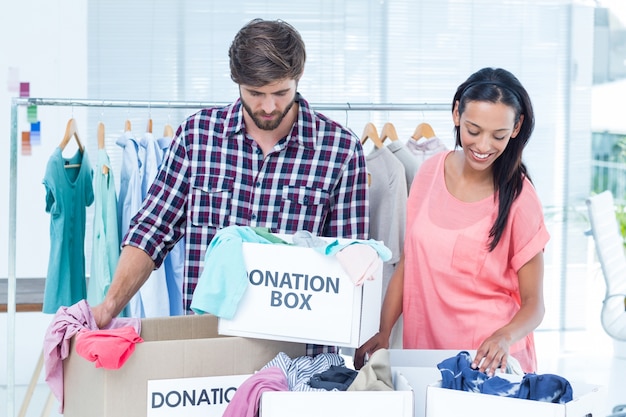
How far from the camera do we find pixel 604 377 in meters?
4.59

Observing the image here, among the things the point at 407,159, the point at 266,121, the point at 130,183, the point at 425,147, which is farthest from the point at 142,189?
the point at 266,121

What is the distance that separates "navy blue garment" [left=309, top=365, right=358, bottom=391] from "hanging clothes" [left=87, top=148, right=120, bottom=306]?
1.56 m

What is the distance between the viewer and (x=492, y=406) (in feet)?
4.34

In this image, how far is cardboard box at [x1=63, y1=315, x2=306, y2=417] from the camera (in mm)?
1532

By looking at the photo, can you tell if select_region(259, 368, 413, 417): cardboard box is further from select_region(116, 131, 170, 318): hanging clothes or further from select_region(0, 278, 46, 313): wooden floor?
select_region(0, 278, 46, 313): wooden floor

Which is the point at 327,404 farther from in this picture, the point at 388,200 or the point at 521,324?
the point at 388,200

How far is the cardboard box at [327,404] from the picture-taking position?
134 centimetres

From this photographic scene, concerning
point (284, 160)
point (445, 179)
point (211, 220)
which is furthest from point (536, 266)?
point (211, 220)

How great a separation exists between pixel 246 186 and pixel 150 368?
600 mm

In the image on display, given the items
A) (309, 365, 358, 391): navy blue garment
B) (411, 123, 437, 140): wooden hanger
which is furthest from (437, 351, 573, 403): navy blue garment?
(411, 123, 437, 140): wooden hanger

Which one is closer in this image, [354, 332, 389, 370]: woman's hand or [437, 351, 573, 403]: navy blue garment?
[437, 351, 573, 403]: navy blue garment

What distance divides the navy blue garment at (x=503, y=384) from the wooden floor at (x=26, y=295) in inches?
93.1

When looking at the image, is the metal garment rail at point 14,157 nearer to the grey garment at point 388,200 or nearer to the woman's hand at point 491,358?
the grey garment at point 388,200

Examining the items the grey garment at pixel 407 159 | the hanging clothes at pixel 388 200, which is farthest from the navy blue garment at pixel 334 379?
the grey garment at pixel 407 159
